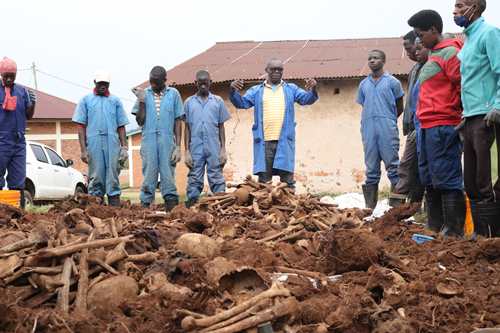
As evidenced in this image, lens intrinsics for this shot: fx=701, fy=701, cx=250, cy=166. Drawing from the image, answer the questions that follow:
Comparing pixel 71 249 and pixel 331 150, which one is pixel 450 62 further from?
pixel 331 150

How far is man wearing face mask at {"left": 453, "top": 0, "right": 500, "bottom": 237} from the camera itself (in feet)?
19.1

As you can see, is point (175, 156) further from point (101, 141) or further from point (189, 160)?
point (101, 141)

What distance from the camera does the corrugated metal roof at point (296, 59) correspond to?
18.2 m

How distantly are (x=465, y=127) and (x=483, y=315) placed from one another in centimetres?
272

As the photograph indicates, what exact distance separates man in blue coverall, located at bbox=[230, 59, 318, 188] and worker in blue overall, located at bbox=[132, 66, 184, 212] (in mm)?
1012

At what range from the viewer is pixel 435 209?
23.2 feet

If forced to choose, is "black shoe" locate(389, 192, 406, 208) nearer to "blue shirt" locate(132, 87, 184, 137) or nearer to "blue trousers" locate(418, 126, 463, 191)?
"blue trousers" locate(418, 126, 463, 191)

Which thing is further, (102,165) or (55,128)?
(55,128)

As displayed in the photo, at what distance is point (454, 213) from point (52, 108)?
87.6 feet

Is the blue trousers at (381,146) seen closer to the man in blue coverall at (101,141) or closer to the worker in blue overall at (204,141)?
the worker in blue overall at (204,141)

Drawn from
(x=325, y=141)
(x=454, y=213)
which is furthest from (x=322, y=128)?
(x=454, y=213)

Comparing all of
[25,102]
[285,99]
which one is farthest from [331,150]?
[25,102]

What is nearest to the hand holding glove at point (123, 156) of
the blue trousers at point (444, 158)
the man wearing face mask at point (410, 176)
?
the man wearing face mask at point (410, 176)

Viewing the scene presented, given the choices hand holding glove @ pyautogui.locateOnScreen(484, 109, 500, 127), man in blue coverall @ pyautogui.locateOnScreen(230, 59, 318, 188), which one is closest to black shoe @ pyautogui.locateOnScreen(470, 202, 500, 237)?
hand holding glove @ pyautogui.locateOnScreen(484, 109, 500, 127)
